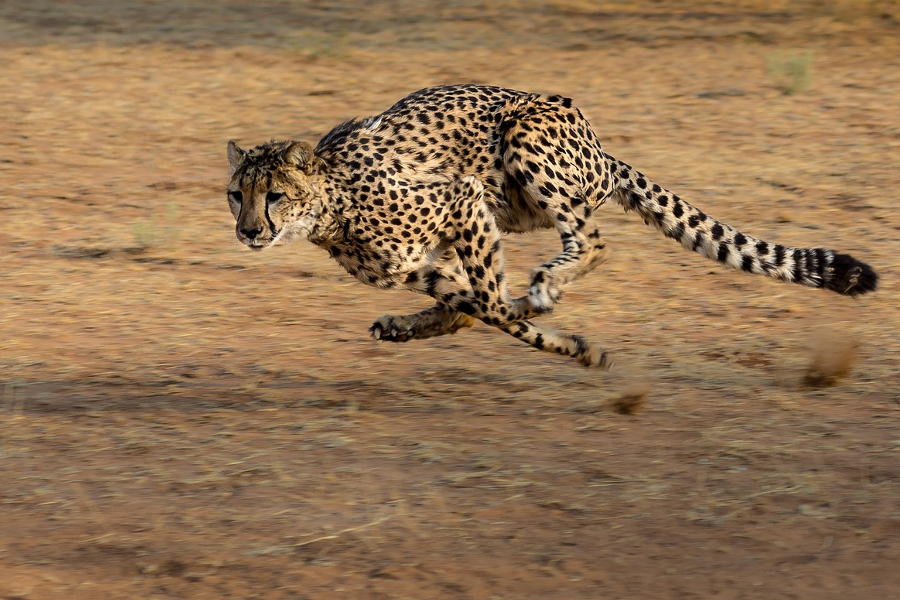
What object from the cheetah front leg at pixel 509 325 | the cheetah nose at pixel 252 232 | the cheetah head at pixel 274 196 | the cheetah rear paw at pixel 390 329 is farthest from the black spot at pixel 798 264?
the cheetah nose at pixel 252 232

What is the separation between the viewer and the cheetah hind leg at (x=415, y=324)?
6418 millimetres

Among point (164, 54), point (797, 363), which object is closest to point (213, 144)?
point (164, 54)

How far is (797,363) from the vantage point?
6547 mm

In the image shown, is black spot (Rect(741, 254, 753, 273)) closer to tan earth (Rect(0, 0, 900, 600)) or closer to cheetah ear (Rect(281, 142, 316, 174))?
tan earth (Rect(0, 0, 900, 600))

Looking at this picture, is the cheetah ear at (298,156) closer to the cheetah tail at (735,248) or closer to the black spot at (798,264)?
the cheetah tail at (735,248)

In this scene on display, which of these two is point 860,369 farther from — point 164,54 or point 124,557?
point 164,54

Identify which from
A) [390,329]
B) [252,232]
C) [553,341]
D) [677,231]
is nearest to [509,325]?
[553,341]

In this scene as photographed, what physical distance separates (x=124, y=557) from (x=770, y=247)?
329 centimetres

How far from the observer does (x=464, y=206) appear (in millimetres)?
6117

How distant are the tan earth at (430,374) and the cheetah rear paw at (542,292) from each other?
15.0 inches

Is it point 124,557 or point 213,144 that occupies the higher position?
point 213,144

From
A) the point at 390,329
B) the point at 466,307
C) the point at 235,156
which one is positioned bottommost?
the point at 390,329

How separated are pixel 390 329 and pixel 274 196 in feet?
3.00

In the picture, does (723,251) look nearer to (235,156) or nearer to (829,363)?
(829,363)
